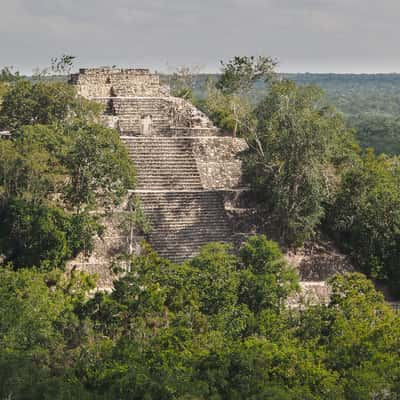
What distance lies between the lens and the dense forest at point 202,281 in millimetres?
13492

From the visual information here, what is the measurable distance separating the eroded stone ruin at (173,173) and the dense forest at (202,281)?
1.63 feet

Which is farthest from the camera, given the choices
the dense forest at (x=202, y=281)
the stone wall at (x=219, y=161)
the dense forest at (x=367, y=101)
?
the dense forest at (x=367, y=101)

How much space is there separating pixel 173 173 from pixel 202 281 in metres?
5.27

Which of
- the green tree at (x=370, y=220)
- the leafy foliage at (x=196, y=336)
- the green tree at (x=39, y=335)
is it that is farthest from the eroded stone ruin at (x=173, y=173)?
the green tree at (x=39, y=335)

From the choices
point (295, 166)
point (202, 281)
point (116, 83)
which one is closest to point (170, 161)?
point (295, 166)

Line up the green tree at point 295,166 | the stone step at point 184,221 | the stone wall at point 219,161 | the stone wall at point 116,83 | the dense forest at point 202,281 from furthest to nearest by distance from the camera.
Answer: the stone wall at point 116,83 < the stone wall at point 219,161 < the green tree at point 295,166 < the stone step at point 184,221 < the dense forest at point 202,281

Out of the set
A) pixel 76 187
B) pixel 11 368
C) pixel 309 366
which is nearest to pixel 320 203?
pixel 76 187

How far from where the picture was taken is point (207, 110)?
89.5 feet

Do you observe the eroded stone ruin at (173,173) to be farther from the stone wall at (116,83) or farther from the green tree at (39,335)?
the green tree at (39,335)

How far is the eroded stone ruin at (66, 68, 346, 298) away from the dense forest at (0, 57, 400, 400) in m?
0.50

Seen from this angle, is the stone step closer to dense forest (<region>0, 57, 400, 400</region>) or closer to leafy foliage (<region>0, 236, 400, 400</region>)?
dense forest (<region>0, 57, 400, 400</region>)

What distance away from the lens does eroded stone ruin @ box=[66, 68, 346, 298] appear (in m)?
19.2

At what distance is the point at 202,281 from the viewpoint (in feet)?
54.1

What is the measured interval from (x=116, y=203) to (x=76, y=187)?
0.92 meters
